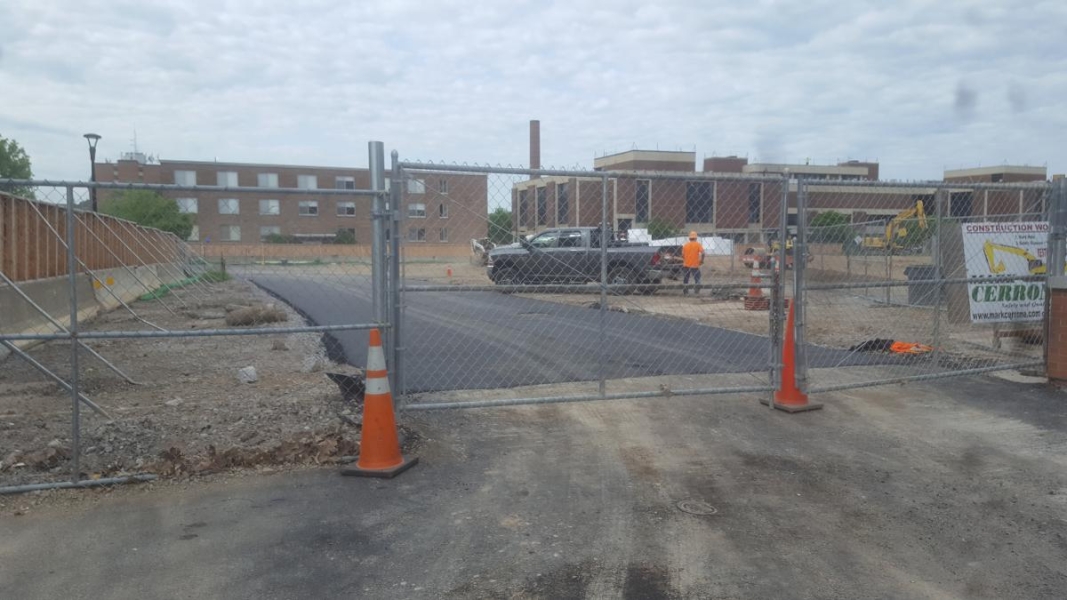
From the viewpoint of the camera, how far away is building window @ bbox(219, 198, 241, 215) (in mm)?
6617

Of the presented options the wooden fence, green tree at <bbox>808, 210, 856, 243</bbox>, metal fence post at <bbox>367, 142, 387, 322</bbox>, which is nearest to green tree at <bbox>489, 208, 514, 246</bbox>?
metal fence post at <bbox>367, 142, 387, 322</bbox>

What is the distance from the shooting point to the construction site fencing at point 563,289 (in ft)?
21.1

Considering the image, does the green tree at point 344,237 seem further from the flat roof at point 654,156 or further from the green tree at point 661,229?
the flat roof at point 654,156

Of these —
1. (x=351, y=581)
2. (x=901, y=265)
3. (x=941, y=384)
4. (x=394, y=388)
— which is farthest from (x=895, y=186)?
(x=901, y=265)

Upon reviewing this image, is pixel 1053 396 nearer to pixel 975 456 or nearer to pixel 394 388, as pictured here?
pixel 975 456

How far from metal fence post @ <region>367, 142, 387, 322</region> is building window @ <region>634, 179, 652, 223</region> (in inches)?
133

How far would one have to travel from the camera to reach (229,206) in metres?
6.61

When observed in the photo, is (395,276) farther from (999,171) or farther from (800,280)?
(999,171)

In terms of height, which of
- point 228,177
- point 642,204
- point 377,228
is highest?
point 228,177

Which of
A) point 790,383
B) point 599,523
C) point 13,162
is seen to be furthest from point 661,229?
point 13,162

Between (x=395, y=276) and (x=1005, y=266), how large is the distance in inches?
285

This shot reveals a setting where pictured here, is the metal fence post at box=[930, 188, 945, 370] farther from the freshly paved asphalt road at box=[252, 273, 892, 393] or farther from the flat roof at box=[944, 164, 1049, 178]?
the flat roof at box=[944, 164, 1049, 178]

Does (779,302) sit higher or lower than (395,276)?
lower

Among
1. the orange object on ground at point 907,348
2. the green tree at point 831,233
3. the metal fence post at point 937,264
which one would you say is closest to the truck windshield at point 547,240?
the metal fence post at point 937,264
